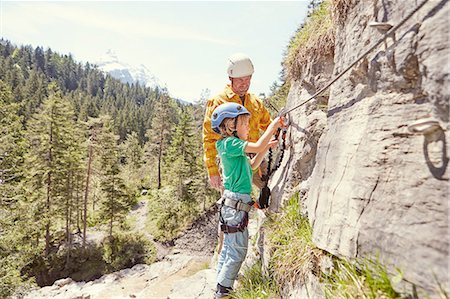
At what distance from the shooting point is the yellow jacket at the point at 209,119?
5000 mm

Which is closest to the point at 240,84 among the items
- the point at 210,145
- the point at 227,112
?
the point at 210,145

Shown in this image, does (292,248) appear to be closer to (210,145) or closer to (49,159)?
(210,145)

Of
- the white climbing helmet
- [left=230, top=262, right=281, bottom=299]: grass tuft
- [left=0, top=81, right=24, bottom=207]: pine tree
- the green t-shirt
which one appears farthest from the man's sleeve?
[left=0, top=81, right=24, bottom=207]: pine tree

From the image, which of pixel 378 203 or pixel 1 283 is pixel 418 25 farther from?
pixel 1 283

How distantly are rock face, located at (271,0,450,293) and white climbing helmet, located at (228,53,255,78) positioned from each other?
158 centimetres

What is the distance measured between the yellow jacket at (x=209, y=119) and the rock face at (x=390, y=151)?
1824mm

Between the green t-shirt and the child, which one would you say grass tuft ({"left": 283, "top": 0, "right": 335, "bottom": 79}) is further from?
the green t-shirt

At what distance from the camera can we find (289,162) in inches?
196

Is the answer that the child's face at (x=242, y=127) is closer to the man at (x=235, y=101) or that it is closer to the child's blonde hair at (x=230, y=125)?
the child's blonde hair at (x=230, y=125)

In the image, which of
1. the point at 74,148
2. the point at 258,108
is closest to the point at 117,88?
the point at 74,148

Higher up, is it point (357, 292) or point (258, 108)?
point (258, 108)

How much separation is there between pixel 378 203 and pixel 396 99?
0.79 metres

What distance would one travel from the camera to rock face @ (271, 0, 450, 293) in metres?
1.83

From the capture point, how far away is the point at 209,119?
5059mm
